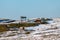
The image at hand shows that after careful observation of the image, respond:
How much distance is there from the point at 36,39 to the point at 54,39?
1.22 metres

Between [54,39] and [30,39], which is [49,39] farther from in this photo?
[30,39]

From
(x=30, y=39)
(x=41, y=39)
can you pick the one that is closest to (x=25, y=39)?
(x=30, y=39)

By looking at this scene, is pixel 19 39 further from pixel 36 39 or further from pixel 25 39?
pixel 36 39

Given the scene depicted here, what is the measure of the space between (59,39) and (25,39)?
90.2 inches

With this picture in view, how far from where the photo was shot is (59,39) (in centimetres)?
1124

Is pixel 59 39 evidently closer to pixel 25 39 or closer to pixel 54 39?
pixel 54 39

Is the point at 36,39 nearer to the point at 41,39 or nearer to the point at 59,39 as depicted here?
the point at 41,39

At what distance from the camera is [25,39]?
11.2m


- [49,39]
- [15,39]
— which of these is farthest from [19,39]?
[49,39]

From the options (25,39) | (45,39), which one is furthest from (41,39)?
(25,39)

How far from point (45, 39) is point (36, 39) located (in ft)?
2.01

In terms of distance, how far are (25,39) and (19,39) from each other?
1.40 ft

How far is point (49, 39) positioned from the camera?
1136cm

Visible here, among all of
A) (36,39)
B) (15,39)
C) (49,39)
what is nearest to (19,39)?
(15,39)
